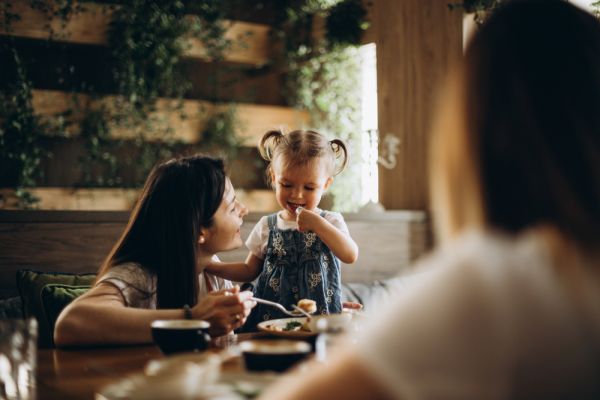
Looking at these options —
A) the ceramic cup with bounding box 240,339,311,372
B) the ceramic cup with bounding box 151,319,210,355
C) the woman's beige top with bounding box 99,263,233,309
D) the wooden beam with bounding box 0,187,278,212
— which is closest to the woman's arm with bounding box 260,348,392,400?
the ceramic cup with bounding box 240,339,311,372

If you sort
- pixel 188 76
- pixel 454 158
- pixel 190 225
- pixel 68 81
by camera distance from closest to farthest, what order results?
pixel 454 158 → pixel 190 225 → pixel 68 81 → pixel 188 76

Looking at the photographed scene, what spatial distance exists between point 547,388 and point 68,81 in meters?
5.32

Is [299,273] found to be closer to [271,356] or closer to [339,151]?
[339,151]

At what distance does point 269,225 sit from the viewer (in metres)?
2.84

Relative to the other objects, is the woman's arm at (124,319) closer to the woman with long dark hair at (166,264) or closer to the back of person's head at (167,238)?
the woman with long dark hair at (166,264)

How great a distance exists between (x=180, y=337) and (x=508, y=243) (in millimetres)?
909

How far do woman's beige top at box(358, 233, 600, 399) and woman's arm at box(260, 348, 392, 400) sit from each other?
10 millimetres

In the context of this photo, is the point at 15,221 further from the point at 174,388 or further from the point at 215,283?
the point at 174,388

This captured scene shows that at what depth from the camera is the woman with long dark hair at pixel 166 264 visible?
5.33 ft

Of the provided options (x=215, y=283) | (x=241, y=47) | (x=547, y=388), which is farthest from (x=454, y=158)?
(x=241, y=47)

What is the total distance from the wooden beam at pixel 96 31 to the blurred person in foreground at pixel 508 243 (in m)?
4.23

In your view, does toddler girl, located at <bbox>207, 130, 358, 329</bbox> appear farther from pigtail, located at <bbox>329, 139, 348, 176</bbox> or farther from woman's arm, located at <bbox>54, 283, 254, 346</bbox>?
woman's arm, located at <bbox>54, 283, 254, 346</bbox>

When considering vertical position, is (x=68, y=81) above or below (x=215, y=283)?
above

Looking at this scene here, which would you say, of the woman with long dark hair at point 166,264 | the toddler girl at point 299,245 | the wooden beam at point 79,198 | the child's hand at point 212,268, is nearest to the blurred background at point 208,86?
the wooden beam at point 79,198
